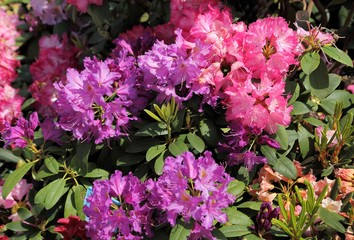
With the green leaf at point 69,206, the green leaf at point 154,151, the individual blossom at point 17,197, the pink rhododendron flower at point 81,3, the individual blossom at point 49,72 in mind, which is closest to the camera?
the green leaf at point 154,151

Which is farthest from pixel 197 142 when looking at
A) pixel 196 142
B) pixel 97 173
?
pixel 97 173

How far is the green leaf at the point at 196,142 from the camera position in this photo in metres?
1.70

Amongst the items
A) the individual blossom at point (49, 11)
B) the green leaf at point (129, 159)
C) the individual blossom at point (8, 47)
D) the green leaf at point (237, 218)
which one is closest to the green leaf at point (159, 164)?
the green leaf at point (129, 159)

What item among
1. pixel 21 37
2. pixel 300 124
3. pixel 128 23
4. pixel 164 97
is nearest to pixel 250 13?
pixel 128 23

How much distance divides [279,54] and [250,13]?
83cm

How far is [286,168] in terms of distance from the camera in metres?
1.73

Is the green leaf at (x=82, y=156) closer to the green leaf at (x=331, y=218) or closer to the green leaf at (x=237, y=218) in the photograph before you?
the green leaf at (x=237, y=218)

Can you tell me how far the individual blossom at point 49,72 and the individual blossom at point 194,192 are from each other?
1.02m

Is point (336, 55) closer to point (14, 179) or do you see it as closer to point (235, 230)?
point (235, 230)

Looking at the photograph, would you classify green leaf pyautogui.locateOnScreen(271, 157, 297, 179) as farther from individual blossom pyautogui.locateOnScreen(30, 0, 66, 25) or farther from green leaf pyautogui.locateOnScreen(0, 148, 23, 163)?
individual blossom pyautogui.locateOnScreen(30, 0, 66, 25)

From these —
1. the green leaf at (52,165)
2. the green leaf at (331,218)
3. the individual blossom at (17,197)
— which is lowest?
the individual blossom at (17,197)

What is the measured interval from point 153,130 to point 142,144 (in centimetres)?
9

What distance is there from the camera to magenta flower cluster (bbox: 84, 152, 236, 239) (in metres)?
1.46

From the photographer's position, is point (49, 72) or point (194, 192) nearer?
point (194, 192)
